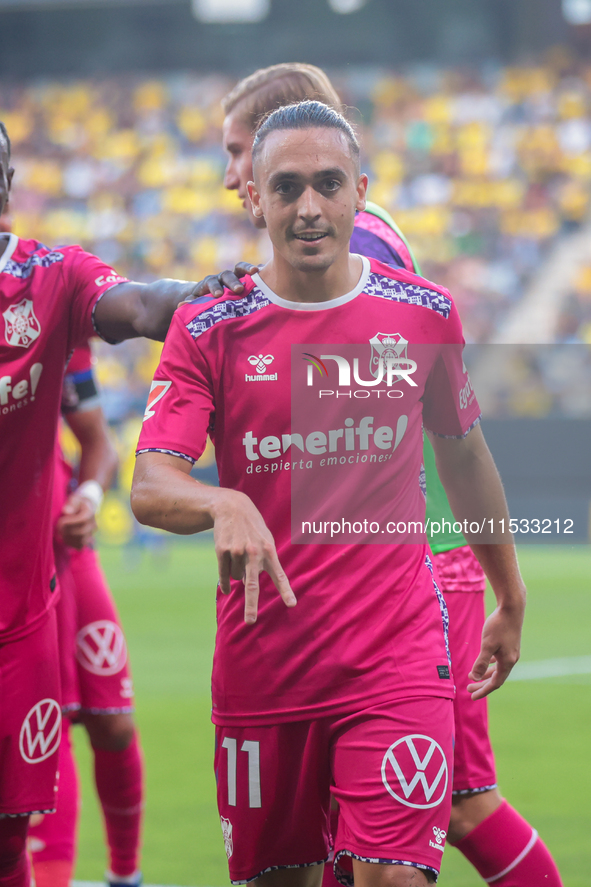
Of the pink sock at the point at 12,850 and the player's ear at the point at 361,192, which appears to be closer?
the player's ear at the point at 361,192

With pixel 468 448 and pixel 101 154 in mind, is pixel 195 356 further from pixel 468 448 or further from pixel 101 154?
pixel 101 154

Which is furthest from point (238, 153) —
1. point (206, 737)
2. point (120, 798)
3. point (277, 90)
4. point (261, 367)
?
point (206, 737)

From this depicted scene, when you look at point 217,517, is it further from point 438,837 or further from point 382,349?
point 438,837

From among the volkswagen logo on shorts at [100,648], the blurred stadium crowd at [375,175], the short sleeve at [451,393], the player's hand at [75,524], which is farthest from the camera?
the blurred stadium crowd at [375,175]

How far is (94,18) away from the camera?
24750mm

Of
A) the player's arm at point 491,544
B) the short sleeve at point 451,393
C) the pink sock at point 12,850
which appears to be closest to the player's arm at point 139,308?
the short sleeve at point 451,393

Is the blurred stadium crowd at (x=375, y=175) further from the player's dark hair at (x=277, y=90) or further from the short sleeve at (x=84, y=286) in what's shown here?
the short sleeve at (x=84, y=286)

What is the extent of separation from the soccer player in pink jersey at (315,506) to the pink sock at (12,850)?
642 millimetres

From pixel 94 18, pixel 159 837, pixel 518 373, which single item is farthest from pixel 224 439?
pixel 94 18

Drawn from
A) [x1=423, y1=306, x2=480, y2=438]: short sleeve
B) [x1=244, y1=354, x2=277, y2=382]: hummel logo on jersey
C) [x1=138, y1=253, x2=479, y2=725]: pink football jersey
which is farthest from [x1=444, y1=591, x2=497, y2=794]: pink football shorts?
[x1=244, y1=354, x2=277, y2=382]: hummel logo on jersey

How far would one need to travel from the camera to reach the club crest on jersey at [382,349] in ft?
8.73

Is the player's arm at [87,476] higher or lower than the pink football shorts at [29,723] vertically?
higher

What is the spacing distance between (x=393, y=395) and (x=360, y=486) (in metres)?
0.22

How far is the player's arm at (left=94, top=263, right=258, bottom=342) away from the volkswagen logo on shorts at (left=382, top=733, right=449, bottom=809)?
3.70ft
